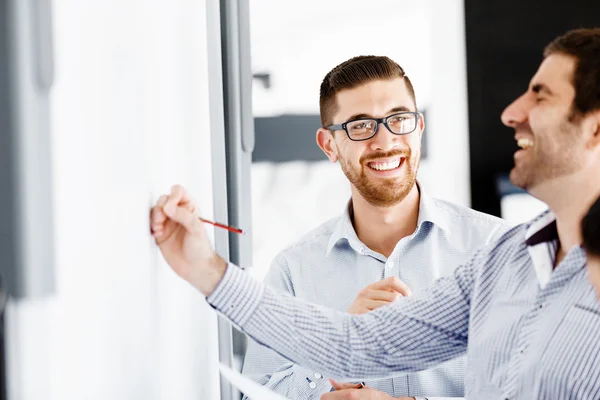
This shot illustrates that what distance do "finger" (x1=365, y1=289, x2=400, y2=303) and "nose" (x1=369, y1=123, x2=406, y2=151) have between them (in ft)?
1.52

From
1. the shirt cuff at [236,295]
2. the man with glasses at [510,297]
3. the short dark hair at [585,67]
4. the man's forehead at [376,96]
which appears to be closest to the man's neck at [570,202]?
the man with glasses at [510,297]

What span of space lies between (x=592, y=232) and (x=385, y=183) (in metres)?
0.93

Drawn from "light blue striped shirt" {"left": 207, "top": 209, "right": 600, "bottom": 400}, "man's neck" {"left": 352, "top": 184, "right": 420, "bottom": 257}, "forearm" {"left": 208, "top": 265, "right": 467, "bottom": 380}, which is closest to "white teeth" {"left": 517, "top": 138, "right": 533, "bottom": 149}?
"light blue striped shirt" {"left": 207, "top": 209, "right": 600, "bottom": 400}

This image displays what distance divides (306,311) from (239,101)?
563 mm

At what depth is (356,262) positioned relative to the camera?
1.59 meters

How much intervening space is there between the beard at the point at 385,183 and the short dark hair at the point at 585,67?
566 mm

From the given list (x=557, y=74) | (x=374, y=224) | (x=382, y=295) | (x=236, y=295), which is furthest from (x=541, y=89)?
(x=374, y=224)

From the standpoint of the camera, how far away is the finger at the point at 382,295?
122 centimetres

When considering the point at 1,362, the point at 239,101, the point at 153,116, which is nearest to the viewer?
the point at 1,362

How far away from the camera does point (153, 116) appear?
0.84m

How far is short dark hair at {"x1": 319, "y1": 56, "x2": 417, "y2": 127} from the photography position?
164 cm

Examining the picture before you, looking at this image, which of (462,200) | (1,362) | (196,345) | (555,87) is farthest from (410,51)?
(1,362)

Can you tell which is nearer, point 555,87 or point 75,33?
point 75,33

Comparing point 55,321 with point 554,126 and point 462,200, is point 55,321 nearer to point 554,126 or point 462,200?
point 554,126
